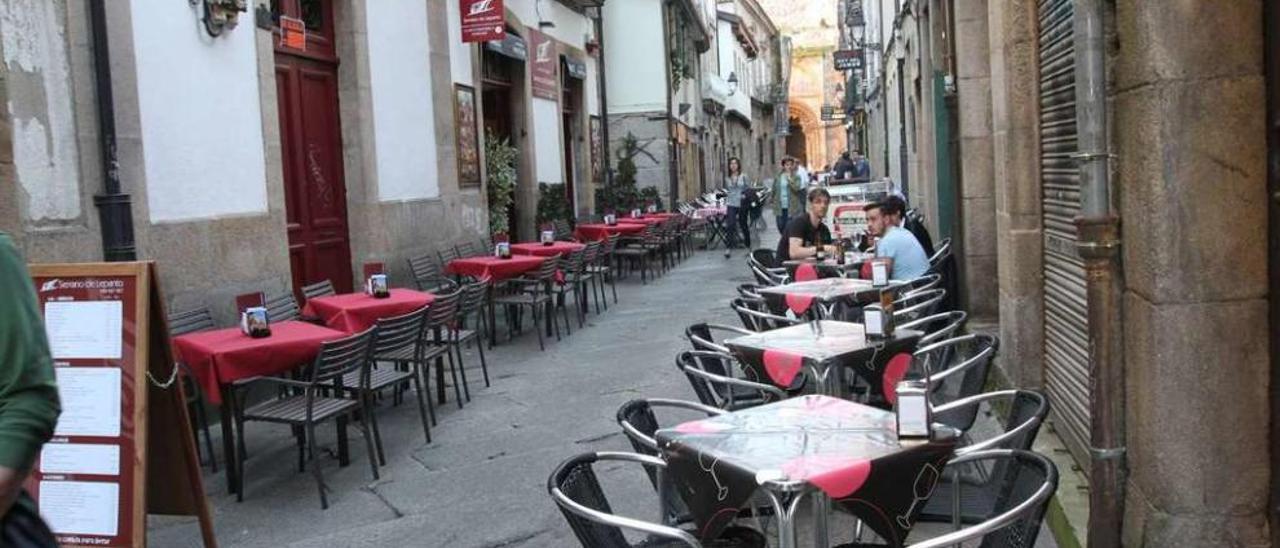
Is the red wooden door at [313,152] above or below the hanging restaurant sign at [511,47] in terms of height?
below

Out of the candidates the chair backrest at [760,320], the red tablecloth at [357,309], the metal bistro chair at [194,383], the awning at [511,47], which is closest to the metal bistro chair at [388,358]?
the red tablecloth at [357,309]

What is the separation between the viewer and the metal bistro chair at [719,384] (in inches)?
184

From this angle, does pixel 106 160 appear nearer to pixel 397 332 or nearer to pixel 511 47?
pixel 397 332

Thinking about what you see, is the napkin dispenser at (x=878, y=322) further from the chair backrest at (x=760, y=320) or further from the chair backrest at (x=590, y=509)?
the chair backrest at (x=590, y=509)

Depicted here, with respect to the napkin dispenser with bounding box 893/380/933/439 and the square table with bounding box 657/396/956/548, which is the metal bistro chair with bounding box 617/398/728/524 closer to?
the square table with bounding box 657/396/956/548

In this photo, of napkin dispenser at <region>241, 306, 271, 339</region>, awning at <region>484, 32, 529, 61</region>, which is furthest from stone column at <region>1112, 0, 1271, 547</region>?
awning at <region>484, 32, 529, 61</region>

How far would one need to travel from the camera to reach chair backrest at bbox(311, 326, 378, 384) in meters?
5.85

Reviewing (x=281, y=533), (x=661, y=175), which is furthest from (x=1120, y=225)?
(x=661, y=175)

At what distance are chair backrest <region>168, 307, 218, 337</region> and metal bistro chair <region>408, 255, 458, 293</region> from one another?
3.83 m

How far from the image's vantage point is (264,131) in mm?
9102

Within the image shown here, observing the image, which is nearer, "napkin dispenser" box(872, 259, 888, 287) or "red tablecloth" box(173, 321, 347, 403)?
"red tablecloth" box(173, 321, 347, 403)

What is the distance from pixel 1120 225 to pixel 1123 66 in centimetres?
51

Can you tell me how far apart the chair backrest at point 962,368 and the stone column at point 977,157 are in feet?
10.2

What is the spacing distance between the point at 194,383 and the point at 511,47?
31.2 ft
